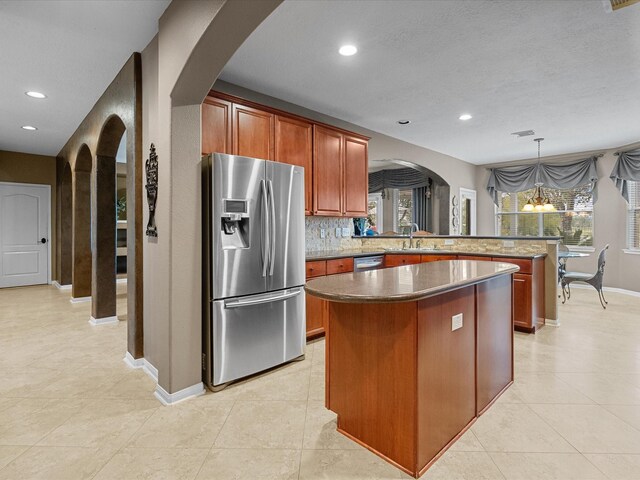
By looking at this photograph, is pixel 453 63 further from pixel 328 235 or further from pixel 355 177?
pixel 328 235

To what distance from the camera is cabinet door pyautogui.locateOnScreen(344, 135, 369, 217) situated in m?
4.55

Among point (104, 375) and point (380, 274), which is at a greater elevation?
point (380, 274)

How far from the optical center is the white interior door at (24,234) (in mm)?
6723

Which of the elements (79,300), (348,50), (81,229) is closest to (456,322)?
(348,50)

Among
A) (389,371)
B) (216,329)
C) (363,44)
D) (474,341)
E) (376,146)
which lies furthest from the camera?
(376,146)

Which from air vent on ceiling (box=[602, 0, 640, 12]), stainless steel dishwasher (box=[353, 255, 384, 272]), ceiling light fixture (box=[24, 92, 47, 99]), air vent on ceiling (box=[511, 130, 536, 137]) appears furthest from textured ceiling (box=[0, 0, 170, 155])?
air vent on ceiling (box=[511, 130, 536, 137])

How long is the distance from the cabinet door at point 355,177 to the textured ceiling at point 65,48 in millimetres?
2547

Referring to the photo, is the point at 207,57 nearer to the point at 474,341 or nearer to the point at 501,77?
the point at 474,341

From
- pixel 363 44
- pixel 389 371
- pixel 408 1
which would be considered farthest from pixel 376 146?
pixel 389 371

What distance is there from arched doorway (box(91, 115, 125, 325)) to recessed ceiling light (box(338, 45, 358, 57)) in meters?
2.61

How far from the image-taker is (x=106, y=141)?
4016 millimetres

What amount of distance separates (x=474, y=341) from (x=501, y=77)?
273 centimetres

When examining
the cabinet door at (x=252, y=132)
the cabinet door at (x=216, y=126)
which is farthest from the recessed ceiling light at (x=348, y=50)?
the cabinet door at (x=216, y=126)

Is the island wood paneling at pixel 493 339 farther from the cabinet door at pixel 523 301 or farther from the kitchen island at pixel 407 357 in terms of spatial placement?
the cabinet door at pixel 523 301
